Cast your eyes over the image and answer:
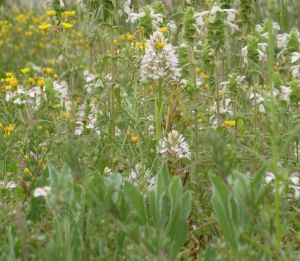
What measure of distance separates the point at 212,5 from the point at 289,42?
442mm

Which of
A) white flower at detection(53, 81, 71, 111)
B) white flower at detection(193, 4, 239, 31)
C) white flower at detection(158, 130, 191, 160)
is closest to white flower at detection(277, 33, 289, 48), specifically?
white flower at detection(193, 4, 239, 31)

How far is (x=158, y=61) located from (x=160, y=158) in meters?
0.41

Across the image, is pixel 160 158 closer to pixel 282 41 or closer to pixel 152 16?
pixel 152 16

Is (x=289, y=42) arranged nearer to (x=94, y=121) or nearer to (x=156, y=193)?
(x=94, y=121)

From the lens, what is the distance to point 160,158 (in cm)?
317

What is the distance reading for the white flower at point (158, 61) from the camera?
10.4 feet

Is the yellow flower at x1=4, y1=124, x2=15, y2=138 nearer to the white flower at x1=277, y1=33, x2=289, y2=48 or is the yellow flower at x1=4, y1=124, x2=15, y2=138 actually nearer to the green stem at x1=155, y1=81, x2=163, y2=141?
the green stem at x1=155, y1=81, x2=163, y2=141

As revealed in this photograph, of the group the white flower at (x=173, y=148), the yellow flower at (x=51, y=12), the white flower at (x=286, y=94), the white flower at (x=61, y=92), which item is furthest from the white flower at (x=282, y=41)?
the yellow flower at (x=51, y=12)

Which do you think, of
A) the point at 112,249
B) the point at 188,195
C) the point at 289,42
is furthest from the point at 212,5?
the point at 112,249

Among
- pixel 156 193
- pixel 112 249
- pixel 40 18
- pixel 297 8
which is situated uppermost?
pixel 40 18

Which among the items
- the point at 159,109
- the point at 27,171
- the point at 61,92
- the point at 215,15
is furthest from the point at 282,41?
the point at 27,171

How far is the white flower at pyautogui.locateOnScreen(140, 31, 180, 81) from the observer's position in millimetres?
3168

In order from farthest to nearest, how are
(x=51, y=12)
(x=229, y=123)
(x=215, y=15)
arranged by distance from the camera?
1. (x=51, y=12)
2. (x=215, y=15)
3. (x=229, y=123)

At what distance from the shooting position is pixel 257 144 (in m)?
3.35
